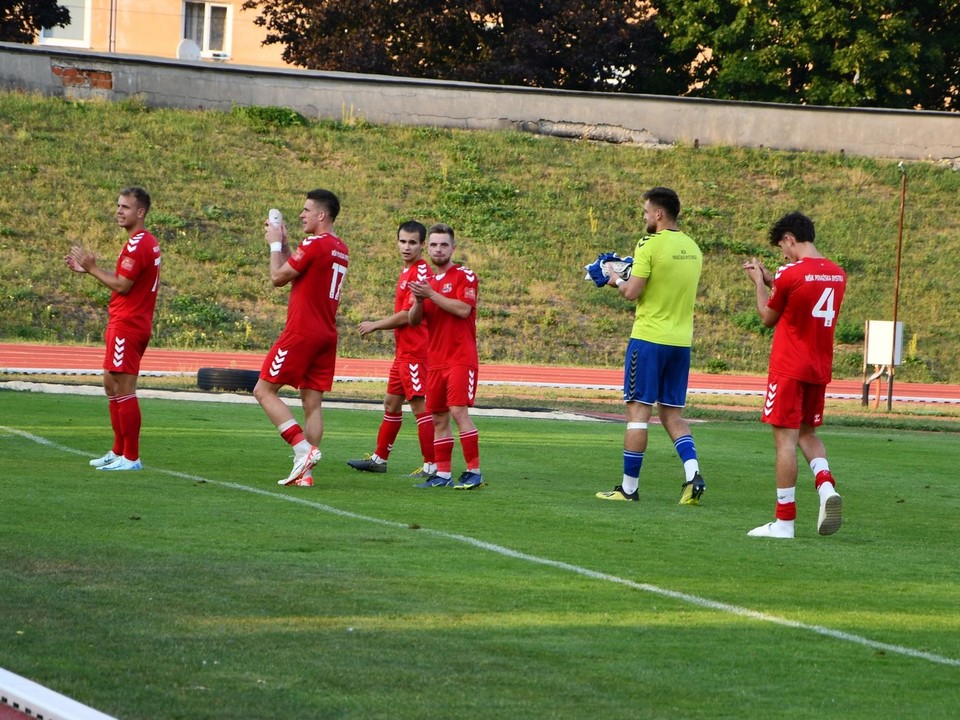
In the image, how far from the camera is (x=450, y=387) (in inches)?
439

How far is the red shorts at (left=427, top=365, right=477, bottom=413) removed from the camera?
1112 cm

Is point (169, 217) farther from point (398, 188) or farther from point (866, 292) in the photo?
point (866, 292)

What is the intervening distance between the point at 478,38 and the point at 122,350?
40860 mm

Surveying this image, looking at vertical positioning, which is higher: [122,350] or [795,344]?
[795,344]

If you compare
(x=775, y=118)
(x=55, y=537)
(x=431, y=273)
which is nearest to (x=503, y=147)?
(x=775, y=118)

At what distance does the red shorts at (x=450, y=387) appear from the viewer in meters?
11.1

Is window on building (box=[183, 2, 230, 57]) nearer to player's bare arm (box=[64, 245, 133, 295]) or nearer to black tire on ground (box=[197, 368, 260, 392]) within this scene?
black tire on ground (box=[197, 368, 260, 392])

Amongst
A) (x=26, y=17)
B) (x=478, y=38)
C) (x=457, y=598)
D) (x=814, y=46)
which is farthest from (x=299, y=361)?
(x=26, y=17)

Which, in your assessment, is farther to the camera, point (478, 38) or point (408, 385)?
point (478, 38)

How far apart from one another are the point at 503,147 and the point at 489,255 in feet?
20.1

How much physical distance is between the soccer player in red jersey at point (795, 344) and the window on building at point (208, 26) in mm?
51993

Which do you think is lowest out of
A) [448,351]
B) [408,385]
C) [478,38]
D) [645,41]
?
[408,385]

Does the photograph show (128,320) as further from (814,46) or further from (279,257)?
(814,46)

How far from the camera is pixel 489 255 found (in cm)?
3806
